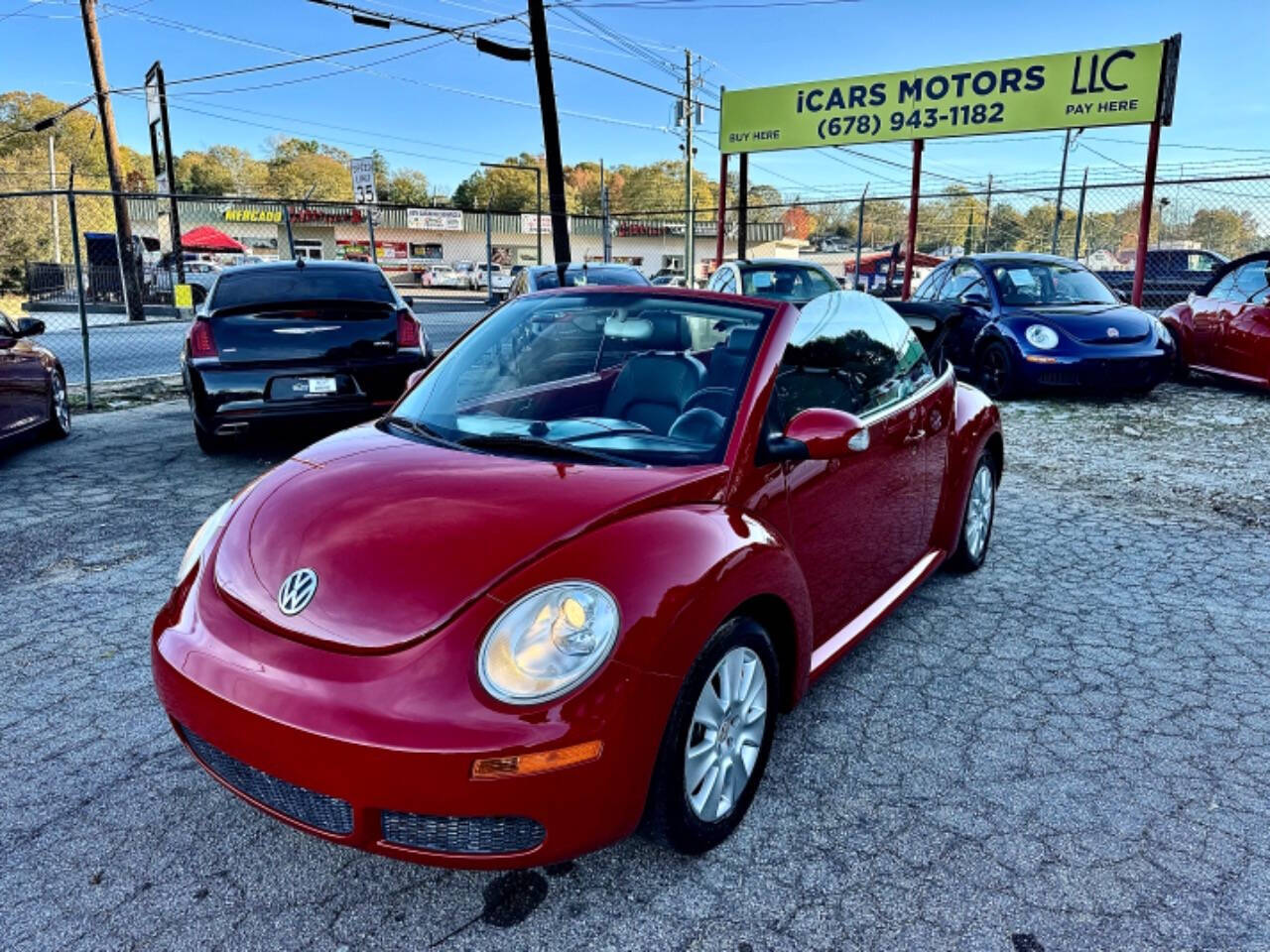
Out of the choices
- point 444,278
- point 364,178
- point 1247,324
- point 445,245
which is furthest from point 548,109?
point 445,245

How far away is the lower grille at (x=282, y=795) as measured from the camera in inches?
75.0

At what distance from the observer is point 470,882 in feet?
7.21

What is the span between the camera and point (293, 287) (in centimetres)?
659

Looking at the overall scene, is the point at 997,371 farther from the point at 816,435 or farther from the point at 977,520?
the point at 816,435

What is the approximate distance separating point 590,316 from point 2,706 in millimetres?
2490

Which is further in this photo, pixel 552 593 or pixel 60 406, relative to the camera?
pixel 60 406

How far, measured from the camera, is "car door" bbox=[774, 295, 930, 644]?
2.79 m

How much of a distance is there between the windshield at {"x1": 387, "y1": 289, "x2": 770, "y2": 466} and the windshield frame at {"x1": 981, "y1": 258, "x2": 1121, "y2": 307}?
24.5 ft

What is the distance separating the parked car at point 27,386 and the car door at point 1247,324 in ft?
36.7

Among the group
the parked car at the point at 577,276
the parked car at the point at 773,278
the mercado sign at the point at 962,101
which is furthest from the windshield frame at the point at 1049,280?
the mercado sign at the point at 962,101

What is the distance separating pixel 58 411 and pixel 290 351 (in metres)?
2.53

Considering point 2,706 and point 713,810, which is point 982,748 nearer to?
point 713,810

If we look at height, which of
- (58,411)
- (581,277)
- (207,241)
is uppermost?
(207,241)

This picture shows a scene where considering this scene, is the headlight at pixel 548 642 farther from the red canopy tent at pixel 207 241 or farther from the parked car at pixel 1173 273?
the red canopy tent at pixel 207 241
